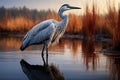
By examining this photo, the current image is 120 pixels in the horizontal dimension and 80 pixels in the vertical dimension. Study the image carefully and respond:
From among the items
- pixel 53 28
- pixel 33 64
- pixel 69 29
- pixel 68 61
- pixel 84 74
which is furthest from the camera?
pixel 69 29

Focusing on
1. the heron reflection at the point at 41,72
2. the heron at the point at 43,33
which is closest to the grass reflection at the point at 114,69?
the heron reflection at the point at 41,72

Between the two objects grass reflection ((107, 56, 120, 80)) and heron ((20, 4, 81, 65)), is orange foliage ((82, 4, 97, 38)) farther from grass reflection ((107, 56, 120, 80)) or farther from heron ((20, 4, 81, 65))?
grass reflection ((107, 56, 120, 80))

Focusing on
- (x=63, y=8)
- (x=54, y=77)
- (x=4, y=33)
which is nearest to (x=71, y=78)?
(x=54, y=77)

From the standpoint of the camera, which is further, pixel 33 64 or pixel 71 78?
pixel 33 64

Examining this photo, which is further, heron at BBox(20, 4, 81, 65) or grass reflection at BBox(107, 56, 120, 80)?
heron at BBox(20, 4, 81, 65)

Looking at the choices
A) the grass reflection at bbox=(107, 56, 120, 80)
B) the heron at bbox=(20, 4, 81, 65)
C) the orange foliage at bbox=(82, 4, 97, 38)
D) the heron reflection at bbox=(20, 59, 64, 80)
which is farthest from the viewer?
the orange foliage at bbox=(82, 4, 97, 38)

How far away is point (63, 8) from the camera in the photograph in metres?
13.1

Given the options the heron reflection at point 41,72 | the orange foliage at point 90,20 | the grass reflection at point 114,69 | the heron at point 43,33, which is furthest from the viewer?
the orange foliage at point 90,20

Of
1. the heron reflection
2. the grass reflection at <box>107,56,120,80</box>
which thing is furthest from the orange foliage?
the heron reflection

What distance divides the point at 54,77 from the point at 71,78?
1.01 feet

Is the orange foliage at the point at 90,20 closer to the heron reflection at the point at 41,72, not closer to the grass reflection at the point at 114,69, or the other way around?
the grass reflection at the point at 114,69

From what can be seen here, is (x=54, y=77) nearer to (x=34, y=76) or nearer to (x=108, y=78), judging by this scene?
(x=34, y=76)

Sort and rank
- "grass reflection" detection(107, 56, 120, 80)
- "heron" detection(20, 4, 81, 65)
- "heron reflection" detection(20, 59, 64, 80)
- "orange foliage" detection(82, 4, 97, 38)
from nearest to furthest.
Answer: "heron reflection" detection(20, 59, 64, 80) < "grass reflection" detection(107, 56, 120, 80) < "heron" detection(20, 4, 81, 65) < "orange foliage" detection(82, 4, 97, 38)

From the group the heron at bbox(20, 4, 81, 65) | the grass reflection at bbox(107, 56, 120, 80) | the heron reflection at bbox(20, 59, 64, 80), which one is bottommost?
the grass reflection at bbox(107, 56, 120, 80)
